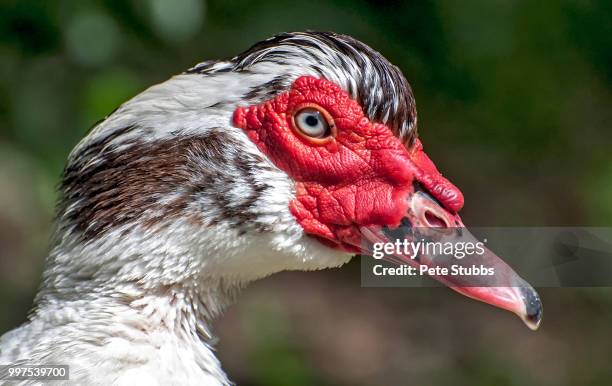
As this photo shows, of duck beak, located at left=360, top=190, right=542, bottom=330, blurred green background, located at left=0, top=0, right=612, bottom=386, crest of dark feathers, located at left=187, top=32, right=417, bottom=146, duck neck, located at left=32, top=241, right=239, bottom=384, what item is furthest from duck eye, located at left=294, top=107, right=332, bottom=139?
blurred green background, located at left=0, top=0, right=612, bottom=386

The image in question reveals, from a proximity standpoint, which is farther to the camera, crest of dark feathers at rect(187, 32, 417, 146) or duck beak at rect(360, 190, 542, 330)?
crest of dark feathers at rect(187, 32, 417, 146)

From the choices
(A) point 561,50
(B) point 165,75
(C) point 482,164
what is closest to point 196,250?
(B) point 165,75

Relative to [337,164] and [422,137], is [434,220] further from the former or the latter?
[422,137]

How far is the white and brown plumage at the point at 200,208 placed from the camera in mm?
2588

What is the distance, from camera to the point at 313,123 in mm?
2693

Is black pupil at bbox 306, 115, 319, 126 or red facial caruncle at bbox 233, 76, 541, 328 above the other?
black pupil at bbox 306, 115, 319, 126

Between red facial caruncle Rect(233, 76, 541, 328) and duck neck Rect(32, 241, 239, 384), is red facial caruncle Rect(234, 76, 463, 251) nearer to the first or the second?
red facial caruncle Rect(233, 76, 541, 328)

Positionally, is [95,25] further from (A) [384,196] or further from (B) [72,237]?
(A) [384,196]

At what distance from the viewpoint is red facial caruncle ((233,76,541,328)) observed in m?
2.65

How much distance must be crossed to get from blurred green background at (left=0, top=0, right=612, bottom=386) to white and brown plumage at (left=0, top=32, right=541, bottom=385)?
100cm

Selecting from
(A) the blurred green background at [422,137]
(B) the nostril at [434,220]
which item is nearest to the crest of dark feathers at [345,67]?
(B) the nostril at [434,220]

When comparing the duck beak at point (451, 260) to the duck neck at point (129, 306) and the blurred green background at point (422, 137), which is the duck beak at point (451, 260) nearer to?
the duck neck at point (129, 306)

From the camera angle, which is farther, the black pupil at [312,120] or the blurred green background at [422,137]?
the blurred green background at [422,137]

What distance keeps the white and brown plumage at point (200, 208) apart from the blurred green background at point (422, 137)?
1.00 meters
